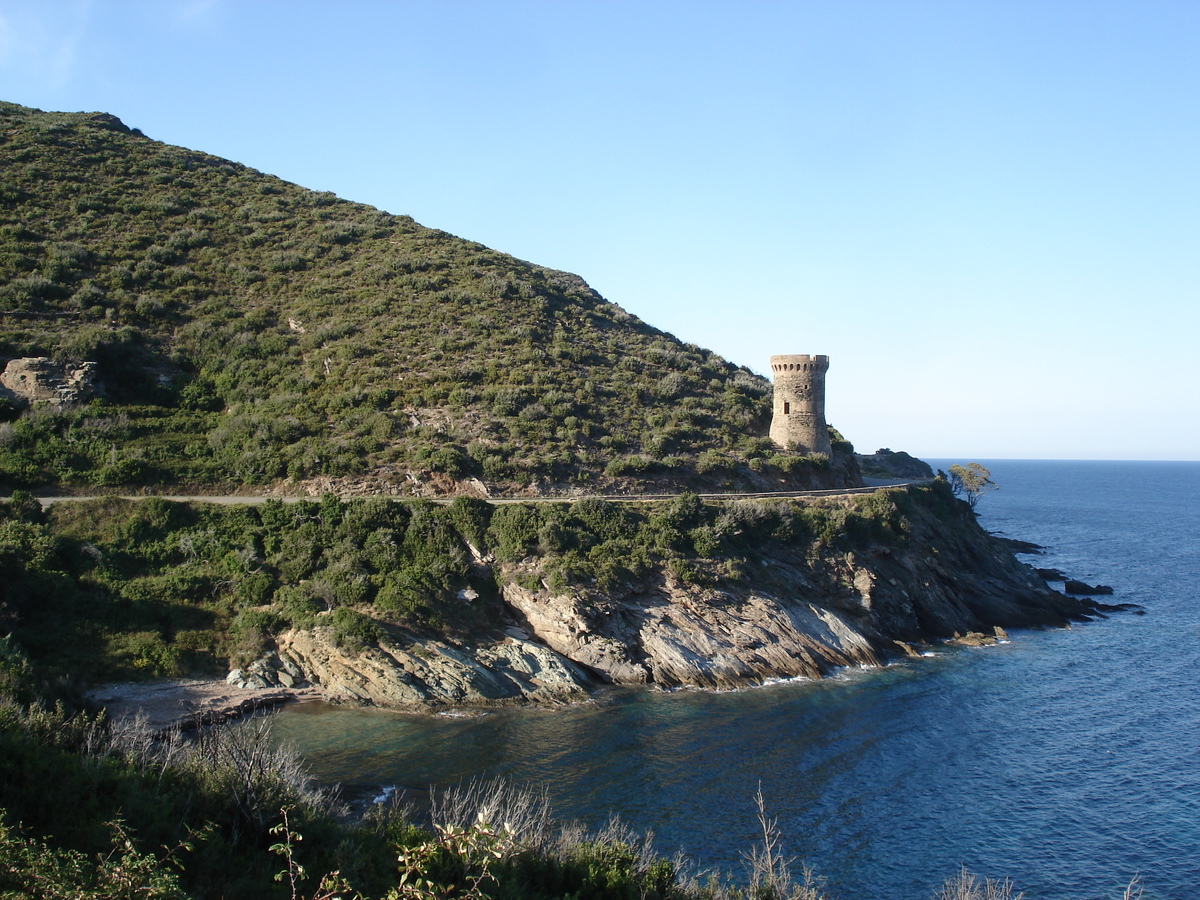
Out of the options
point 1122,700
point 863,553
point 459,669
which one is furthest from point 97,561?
point 1122,700

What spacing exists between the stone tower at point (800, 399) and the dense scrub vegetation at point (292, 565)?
11.1 metres

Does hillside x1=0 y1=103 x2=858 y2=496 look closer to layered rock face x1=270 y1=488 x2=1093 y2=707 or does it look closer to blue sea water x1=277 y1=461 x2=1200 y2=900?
layered rock face x1=270 y1=488 x2=1093 y2=707

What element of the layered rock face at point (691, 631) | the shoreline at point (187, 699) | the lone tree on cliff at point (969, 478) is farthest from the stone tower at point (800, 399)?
the lone tree on cliff at point (969, 478)

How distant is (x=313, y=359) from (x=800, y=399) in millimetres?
28283

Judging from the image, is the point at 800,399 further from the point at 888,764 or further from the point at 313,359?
the point at 313,359

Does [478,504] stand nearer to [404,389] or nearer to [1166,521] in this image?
[404,389]

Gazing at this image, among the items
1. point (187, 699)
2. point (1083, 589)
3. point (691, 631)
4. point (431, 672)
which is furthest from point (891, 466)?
point (187, 699)

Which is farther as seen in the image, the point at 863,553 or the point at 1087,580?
the point at 1087,580

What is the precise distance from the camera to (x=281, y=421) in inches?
1542

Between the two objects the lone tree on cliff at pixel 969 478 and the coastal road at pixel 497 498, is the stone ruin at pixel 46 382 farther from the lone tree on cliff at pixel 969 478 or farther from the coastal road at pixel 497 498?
the lone tree on cliff at pixel 969 478

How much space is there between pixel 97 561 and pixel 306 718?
439 inches

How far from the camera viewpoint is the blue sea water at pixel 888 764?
1844 cm

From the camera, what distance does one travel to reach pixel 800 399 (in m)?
46.2

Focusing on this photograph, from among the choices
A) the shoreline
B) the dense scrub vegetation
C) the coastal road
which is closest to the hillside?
the coastal road
